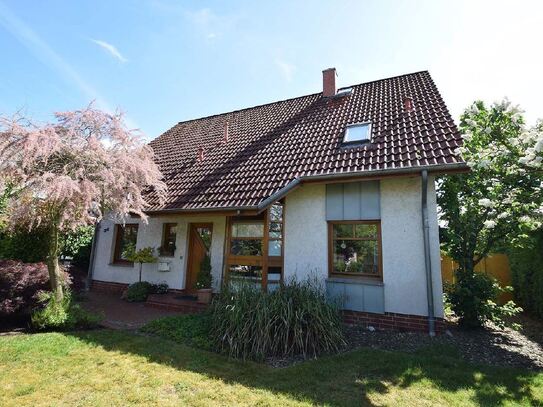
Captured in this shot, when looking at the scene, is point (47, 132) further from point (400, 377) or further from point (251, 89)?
point (400, 377)

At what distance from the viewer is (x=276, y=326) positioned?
18.2ft

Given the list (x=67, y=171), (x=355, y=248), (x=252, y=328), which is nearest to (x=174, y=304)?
(x=252, y=328)

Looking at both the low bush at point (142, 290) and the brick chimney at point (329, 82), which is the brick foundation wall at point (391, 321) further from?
the brick chimney at point (329, 82)

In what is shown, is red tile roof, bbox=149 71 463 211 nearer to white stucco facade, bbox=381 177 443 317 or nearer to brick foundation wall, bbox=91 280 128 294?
white stucco facade, bbox=381 177 443 317

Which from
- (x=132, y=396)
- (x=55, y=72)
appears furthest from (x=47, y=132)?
(x=132, y=396)

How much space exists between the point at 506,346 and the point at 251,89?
36.1 ft

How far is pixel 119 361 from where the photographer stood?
4797 mm

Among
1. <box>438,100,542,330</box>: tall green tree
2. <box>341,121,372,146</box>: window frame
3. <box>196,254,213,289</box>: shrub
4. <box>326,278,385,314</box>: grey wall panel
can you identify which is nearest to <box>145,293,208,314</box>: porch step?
<box>196,254,213,289</box>: shrub

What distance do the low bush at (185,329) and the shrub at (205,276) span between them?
1734 mm

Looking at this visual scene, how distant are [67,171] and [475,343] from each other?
9225mm

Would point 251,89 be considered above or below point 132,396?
above

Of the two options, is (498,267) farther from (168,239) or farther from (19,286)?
(19,286)

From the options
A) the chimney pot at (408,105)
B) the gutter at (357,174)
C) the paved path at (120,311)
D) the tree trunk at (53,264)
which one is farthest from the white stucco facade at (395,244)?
the tree trunk at (53,264)

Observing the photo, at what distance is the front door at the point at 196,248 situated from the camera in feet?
32.0
